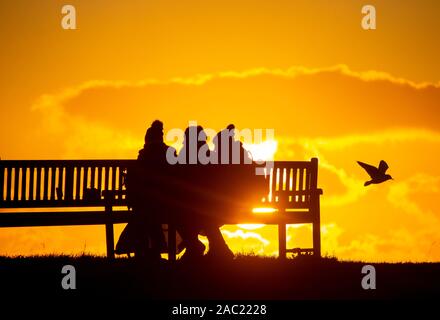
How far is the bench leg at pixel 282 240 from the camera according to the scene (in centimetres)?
1296

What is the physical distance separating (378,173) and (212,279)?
5141mm

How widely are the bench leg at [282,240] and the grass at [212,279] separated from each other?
55 centimetres

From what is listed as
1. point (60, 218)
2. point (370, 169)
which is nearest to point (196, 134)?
point (60, 218)

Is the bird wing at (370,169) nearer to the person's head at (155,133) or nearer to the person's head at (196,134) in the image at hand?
the person's head at (196,134)

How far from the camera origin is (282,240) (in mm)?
13031

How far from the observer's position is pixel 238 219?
1228 centimetres

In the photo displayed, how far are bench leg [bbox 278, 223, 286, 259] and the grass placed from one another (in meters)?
0.55

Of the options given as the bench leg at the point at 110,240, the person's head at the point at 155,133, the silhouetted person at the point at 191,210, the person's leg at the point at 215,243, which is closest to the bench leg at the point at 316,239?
the person's leg at the point at 215,243
